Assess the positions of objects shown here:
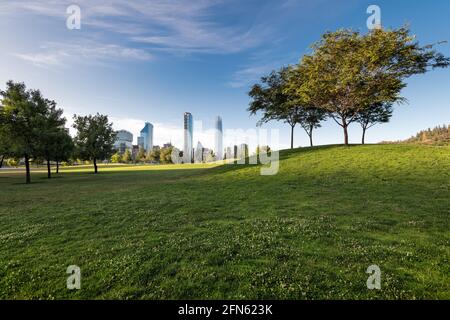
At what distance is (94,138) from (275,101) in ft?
187

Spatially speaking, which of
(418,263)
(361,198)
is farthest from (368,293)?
Answer: (361,198)

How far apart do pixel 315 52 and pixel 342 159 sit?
22383 millimetres

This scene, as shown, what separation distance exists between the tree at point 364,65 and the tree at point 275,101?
34.0 feet

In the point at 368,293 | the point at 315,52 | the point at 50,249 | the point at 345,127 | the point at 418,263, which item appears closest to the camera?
the point at 368,293

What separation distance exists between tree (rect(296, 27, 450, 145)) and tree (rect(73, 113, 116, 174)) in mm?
62773

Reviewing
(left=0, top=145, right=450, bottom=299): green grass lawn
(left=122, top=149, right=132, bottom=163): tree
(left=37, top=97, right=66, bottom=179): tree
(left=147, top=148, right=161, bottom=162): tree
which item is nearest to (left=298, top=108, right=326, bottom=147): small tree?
(left=0, top=145, right=450, bottom=299): green grass lawn

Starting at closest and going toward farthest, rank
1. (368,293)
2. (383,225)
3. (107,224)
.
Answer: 1. (368,293)
2. (383,225)
3. (107,224)

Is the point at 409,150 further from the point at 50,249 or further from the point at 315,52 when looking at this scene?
the point at 50,249

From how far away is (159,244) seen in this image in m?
9.43

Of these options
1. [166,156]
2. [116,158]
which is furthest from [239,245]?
[116,158]

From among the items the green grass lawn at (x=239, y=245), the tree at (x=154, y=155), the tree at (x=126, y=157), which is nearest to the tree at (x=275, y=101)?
the green grass lawn at (x=239, y=245)

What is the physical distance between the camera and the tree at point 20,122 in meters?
38.4

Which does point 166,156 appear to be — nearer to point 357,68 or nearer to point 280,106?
point 280,106
